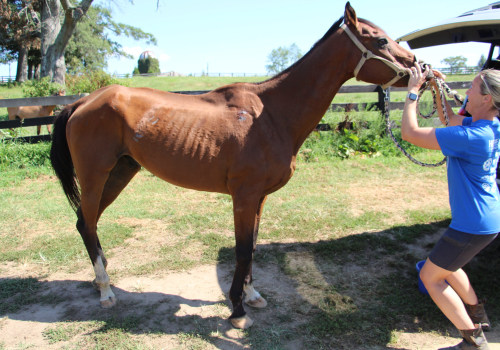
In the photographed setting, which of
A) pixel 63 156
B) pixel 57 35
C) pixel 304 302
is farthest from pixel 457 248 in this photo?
pixel 57 35

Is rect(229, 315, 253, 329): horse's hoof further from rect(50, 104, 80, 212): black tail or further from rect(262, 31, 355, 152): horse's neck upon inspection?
rect(50, 104, 80, 212): black tail

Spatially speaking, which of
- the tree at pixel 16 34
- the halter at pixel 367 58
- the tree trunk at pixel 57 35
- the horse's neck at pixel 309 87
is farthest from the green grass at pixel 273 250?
the tree at pixel 16 34

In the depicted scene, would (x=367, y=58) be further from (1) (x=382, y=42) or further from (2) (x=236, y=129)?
(2) (x=236, y=129)

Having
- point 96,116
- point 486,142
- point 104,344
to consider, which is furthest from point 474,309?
point 96,116

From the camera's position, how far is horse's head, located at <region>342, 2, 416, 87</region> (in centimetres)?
265

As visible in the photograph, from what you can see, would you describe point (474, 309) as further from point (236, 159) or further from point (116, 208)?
point (116, 208)

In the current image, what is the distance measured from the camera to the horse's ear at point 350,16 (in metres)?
2.61

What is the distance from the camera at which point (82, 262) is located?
390 cm

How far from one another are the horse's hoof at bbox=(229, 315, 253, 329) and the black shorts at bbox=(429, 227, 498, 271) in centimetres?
159

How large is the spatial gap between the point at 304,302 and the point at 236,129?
A: 5.89 feet

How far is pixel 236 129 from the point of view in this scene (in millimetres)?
2828

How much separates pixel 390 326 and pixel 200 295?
1798mm

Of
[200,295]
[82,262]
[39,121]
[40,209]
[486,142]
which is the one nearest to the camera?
[486,142]

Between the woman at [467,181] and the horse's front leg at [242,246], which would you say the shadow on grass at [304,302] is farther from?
the woman at [467,181]
